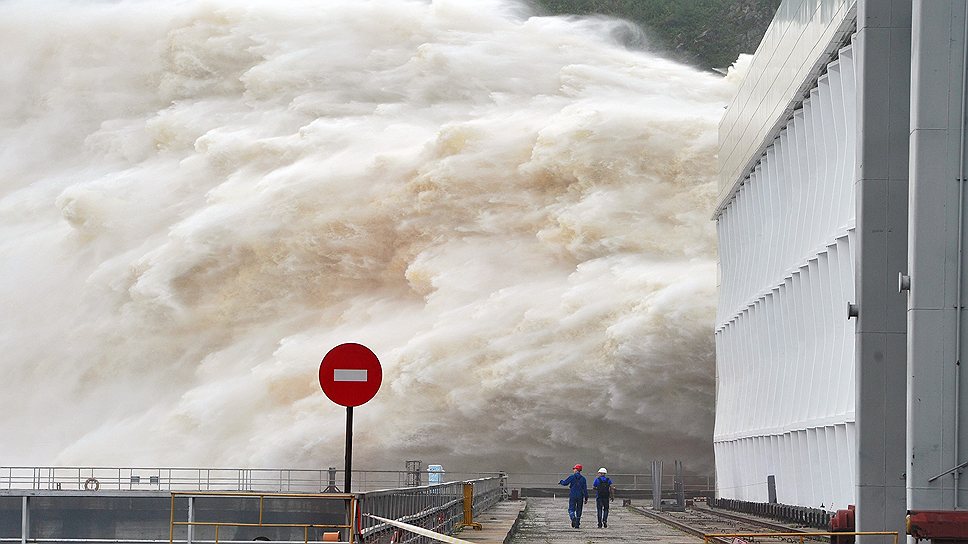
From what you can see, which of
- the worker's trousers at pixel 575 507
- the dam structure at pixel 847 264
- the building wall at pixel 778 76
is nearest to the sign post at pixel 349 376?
the dam structure at pixel 847 264

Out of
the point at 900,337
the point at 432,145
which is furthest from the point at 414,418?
the point at 900,337

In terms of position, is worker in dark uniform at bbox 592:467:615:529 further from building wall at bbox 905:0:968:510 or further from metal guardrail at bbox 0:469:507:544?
building wall at bbox 905:0:968:510

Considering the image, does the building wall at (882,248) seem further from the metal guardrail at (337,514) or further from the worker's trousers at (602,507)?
the worker's trousers at (602,507)

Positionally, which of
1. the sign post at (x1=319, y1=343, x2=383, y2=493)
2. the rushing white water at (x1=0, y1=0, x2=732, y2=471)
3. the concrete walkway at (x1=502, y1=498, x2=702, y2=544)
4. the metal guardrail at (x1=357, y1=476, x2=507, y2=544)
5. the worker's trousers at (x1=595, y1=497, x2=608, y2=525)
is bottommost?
the concrete walkway at (x1=502, y1=498, x2=702, y2=544)

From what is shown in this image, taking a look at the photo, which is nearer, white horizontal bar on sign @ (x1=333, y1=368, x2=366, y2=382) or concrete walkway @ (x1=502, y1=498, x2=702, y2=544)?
white horizontal bar on sign @ (x1=333, y1=368, x2=366, y2=382)

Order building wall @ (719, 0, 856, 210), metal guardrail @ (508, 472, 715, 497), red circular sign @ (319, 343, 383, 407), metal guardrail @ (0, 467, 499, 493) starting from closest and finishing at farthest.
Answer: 1. red circular sign @ (319, 343, 383, 407)
2. building wall @ (719, 0, 856, 210)
3. metal guardrail @ (0, 467, 499, 493)
4. metal guardrail @ (508, 472, 715, 497)

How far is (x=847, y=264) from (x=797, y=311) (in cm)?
578

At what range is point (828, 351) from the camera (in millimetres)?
29406

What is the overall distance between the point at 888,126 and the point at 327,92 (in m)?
52.4

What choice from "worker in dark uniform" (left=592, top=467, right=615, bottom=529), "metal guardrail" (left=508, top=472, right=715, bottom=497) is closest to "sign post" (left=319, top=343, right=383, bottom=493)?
"worker in dark uniform" (left=592, top=467, right=615, bottom=529)

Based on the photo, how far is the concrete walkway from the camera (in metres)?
25.5

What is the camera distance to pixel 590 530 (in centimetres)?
2953

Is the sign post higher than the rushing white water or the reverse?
the reverse

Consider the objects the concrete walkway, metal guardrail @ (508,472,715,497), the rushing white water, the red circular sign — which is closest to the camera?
the red circular sign
